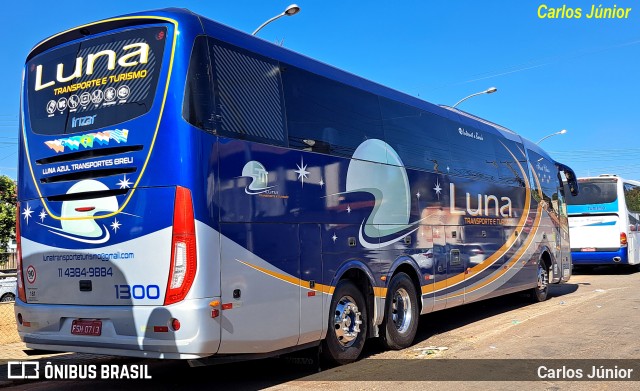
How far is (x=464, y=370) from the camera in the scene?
7.33 m

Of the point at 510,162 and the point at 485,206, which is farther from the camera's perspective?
the point at 510,162

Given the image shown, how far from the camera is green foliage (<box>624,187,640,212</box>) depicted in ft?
75.4

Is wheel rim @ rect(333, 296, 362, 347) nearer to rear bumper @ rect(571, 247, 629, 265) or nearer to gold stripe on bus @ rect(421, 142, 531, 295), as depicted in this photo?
gold stripe on bus @ rect(421, 142, 531, 295)

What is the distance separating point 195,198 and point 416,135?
5.04 meters

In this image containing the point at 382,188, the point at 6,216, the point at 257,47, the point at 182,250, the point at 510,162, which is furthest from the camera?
the point at 6,216

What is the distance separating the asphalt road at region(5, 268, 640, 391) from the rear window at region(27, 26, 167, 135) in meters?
3.10

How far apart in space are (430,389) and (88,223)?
3.97m

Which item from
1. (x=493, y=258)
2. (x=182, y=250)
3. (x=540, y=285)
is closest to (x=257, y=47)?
(x=182, y=250)

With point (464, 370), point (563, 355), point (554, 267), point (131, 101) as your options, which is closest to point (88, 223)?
point (131, 101)

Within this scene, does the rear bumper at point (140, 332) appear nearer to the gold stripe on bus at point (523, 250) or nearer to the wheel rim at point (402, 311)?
the wheel rim at point (402, 311)

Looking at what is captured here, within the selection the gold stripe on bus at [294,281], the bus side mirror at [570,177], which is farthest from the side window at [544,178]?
the gold stripe on bus at [294,281]

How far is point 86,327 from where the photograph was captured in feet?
19.9

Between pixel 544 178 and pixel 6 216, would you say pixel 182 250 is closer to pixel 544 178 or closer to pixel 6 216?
pixel 544 178

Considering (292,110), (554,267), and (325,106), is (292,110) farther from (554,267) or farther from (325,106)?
(554,267)
